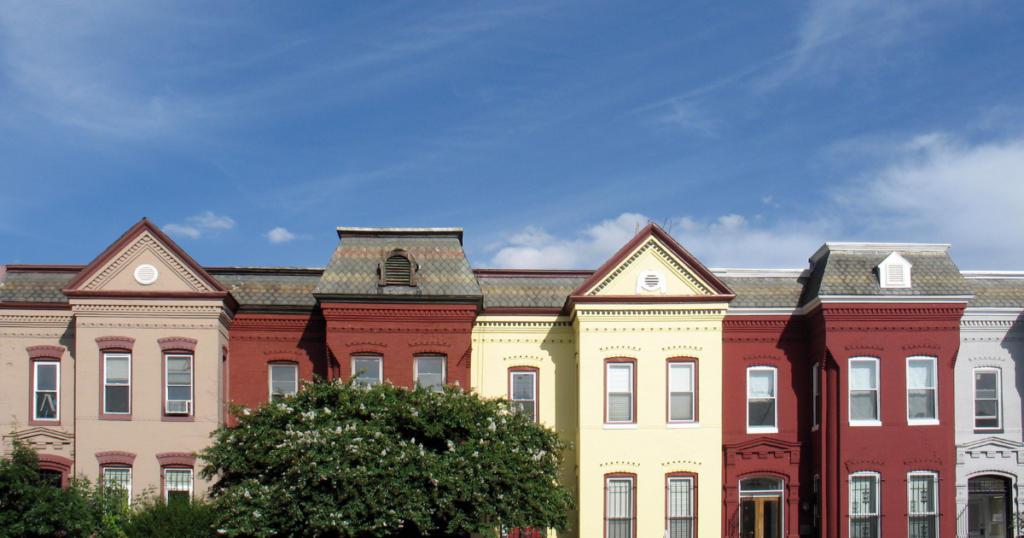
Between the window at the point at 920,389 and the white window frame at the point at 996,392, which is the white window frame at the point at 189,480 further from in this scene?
the white window frame at the point at 996,392

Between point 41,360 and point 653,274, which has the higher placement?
point 653,274

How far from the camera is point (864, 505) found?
27.4m

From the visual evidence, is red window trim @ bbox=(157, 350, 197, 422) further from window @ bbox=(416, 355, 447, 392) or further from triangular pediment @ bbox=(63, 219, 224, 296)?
window @ bbox=(416, 355, 447, 392)

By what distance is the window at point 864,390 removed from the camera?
27812mm

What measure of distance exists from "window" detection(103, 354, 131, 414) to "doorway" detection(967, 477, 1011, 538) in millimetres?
22418

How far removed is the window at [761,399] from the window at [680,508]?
2657mm

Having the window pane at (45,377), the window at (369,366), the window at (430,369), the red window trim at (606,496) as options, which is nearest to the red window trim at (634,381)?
the red window trim at (606,496)

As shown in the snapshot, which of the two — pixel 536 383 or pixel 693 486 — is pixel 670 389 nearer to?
pixel 693 486

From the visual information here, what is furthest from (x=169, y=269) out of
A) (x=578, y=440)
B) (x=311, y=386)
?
(x=578, y=440)

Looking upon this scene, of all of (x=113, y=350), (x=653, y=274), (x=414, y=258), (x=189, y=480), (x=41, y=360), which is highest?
(x=414, y=258)

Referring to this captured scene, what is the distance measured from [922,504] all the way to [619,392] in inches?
325

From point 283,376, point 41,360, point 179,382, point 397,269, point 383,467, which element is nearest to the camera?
point 383,467

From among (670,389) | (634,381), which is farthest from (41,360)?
(670,389)

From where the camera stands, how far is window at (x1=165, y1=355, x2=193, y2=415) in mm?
27625
